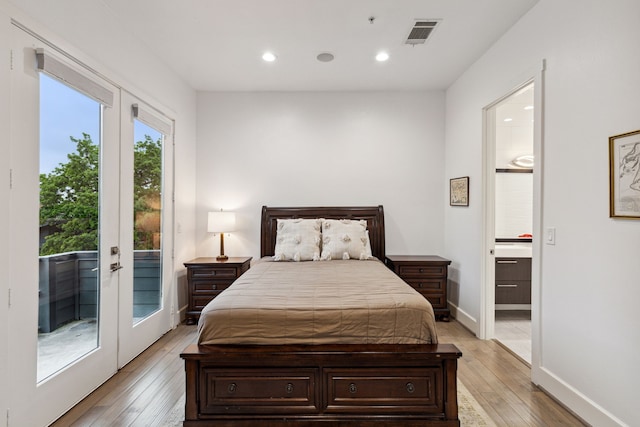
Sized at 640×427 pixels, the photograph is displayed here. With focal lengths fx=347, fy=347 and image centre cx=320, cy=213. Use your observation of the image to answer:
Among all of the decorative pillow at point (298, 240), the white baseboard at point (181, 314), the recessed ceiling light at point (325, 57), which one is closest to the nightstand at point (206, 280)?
the white baseboard at point (181, 314)

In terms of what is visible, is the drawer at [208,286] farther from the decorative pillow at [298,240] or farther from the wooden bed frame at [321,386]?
the wooden bed frame at [321,386]

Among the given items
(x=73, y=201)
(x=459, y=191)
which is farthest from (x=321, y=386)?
(x=459, y=191)

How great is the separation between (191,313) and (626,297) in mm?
3883

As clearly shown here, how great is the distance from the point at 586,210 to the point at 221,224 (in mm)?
3594

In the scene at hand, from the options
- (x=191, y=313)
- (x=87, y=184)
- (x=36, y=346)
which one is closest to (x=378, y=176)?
(x=191, y=313)

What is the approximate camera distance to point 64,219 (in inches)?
90.6

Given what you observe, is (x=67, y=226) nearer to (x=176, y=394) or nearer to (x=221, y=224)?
(x=176, y=394)

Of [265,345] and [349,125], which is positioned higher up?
[349,125]

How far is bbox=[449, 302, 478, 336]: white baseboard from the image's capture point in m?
3.76

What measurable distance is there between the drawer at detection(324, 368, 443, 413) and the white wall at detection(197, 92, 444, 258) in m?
2.76

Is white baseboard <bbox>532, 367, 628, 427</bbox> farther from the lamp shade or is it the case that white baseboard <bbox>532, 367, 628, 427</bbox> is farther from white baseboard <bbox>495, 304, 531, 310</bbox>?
the lamp shade

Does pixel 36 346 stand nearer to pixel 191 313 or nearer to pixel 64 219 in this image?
pixel 64 219

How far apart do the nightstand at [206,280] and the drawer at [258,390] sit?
205cm

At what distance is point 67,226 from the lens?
91.7 inches
